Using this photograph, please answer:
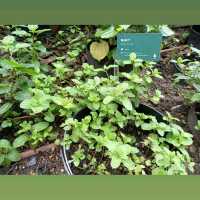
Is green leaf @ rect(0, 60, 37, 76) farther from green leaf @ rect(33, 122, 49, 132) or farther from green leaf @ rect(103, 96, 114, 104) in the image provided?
green leaf @ rect(103, 96, 114, 104)

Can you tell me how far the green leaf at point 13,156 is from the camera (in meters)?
1.22

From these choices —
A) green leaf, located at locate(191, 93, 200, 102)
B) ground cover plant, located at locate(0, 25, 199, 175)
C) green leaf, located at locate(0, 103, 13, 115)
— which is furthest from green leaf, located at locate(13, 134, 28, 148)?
green leaf, located at locate(191, 93, 200, 102)

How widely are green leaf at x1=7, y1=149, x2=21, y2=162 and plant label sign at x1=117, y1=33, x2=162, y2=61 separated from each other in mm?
467

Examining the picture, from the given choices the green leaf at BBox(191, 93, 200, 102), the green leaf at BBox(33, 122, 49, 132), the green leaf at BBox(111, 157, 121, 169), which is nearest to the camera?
the green leaf at BBox(111, 157, 121, 169)

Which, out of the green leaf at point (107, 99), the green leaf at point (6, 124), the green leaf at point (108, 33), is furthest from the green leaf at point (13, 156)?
the green leaf at point (108, 33)

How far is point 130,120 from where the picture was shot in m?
1.36

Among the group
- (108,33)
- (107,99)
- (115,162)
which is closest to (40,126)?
(107,99)

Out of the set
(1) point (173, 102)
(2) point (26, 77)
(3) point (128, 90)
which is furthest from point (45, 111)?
(1) point (173, 102)

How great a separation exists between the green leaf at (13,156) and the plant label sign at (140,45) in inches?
18.4

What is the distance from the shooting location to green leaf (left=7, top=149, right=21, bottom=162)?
122 centimetres

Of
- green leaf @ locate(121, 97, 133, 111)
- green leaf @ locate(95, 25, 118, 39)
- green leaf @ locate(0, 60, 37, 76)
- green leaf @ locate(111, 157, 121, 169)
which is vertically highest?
green leaf @ locate(95, 25, 118, 39)

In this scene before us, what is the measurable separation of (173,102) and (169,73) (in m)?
0.27

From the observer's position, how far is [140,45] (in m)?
1.25

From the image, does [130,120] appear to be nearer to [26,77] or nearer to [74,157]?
[74,157]
